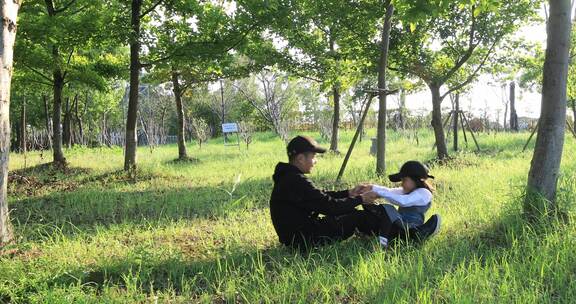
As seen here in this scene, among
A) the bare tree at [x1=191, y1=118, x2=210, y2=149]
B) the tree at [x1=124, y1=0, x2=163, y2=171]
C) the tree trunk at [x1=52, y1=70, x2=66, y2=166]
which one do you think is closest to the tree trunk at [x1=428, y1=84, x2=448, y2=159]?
the tree at [x1=124, y1=0, x2=163, y2=171]

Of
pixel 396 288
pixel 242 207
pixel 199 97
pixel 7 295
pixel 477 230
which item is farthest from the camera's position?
pixel 199 97

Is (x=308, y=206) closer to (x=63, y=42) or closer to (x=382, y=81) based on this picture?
(x=382, y=81)

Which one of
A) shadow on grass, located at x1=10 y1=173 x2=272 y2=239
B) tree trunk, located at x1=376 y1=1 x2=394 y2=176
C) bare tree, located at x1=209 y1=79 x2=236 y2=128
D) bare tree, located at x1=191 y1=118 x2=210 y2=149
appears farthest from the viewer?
bare tree, located at x1=209 y1=79 x2=236 y2=128

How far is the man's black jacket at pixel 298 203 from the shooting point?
160 inches

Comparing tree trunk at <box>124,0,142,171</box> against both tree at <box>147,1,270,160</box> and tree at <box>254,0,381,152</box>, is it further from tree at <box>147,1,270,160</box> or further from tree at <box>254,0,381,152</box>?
tree at <box>254,0,381,152</box>

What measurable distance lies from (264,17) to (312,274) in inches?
270

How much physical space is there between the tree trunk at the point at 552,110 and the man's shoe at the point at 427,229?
1.04 meters

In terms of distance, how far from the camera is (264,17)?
9383 mm

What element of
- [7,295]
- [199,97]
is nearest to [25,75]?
[7,295]

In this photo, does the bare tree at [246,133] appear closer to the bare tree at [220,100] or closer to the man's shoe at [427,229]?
the bare tree at [220,100]

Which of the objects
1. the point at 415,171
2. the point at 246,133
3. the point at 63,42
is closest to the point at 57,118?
the point at 63,42

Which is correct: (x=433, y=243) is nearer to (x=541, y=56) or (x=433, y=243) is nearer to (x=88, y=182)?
(x=88, y=182)

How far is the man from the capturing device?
4086 millimetres

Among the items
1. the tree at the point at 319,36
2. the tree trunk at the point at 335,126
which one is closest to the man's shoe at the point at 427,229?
the tree at the point at 319,36
